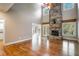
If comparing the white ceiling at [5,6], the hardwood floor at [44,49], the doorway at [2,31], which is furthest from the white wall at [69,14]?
the doorway at [2,31]

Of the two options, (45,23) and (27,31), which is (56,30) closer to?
(45,23)

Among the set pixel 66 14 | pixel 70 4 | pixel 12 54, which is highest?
pixel 70 4

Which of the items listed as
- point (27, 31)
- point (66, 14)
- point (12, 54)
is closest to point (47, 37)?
point (27, 31)

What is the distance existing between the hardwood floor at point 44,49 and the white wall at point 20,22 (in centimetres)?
15

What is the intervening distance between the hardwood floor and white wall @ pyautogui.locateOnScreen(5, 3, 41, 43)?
150 mm

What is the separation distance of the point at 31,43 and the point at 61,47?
57 cm

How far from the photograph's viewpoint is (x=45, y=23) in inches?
97.0

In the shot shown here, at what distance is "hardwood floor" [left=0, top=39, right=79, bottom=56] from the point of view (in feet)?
7.70

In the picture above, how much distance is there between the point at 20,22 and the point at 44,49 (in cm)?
Answer: 68

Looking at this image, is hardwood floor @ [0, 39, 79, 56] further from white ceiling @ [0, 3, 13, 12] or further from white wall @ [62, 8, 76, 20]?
white ceiling @ [0, 3, 13, 12]

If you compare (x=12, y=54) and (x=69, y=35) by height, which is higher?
(x=69, y=35)

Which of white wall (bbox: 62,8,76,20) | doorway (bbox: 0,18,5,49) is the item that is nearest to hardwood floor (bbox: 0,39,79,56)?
doorway (bbox: 0,18,5,49)

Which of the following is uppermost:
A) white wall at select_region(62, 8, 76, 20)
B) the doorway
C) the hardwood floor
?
white wall at select_region(62, 8, 76, 20)

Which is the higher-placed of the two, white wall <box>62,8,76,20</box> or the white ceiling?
the white ceiling
